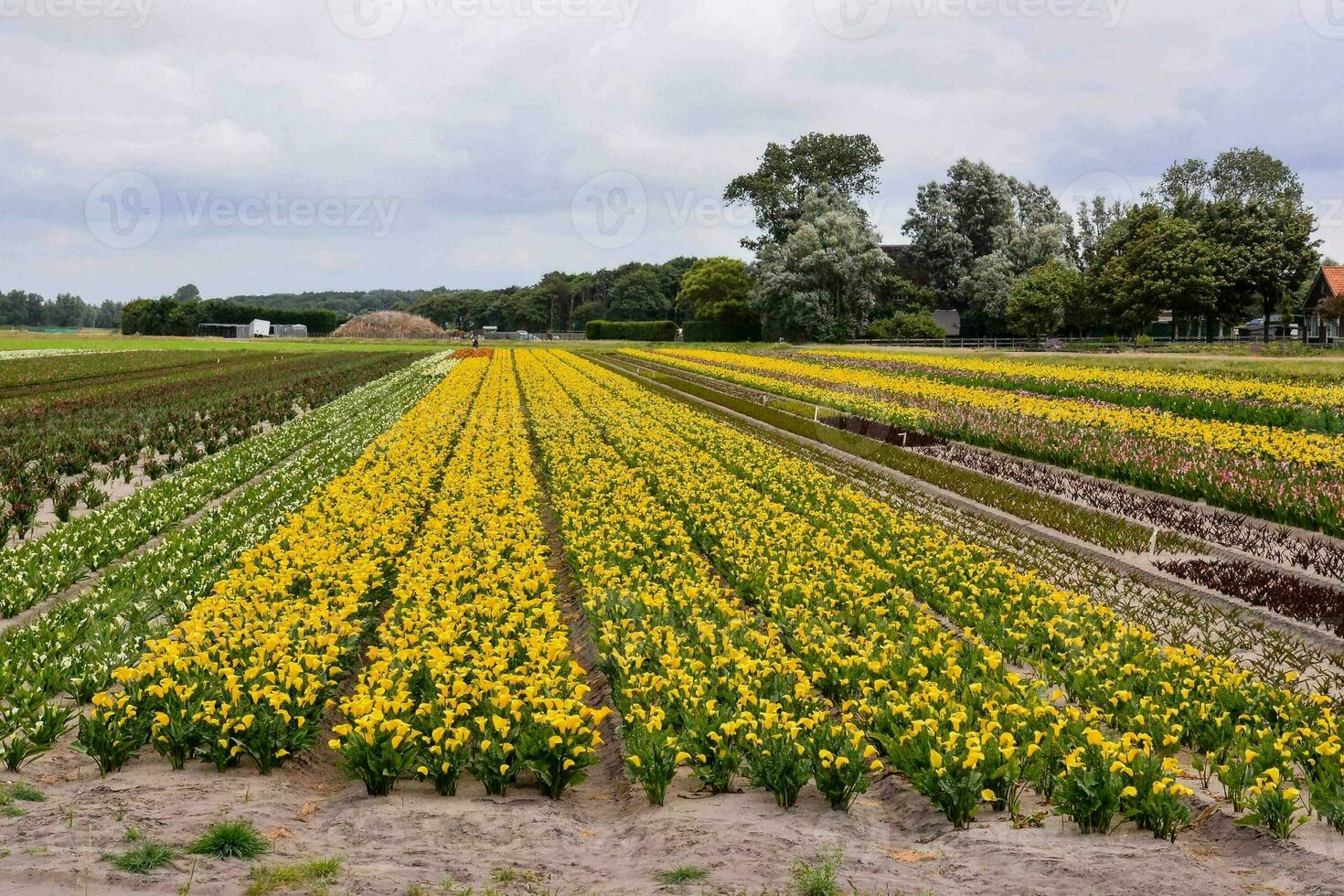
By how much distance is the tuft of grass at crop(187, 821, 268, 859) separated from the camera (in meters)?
5.30

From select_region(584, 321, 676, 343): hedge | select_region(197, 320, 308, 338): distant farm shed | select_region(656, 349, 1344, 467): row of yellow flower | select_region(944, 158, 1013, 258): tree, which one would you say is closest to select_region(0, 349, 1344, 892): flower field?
select_region(656, 349, 1344, 467): row of yellow flower

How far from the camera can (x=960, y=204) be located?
8350 cm

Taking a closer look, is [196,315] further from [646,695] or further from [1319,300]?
[646,695]

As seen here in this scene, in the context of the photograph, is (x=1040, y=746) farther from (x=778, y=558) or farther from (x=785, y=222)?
(x=785, y=222)

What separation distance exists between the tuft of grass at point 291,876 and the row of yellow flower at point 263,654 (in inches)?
60.6

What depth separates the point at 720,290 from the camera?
9638cm

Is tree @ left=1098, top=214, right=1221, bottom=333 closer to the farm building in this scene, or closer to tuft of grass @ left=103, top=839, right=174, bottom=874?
tuft of grass @ left=103, top=839, right=174, bottom=874

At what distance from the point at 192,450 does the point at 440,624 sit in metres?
14.4

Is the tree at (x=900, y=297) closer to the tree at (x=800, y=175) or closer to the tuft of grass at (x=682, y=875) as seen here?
the tree at (x=800, y=175)

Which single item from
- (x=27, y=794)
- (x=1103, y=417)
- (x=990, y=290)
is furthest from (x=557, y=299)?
(x=27, y=794)

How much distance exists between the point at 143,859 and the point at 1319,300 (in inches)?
2540

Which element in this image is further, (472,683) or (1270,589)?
(1270,589)

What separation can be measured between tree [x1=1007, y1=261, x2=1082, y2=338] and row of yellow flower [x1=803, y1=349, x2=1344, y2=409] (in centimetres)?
2637

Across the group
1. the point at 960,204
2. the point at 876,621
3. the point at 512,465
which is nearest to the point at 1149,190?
the point at 960,204
